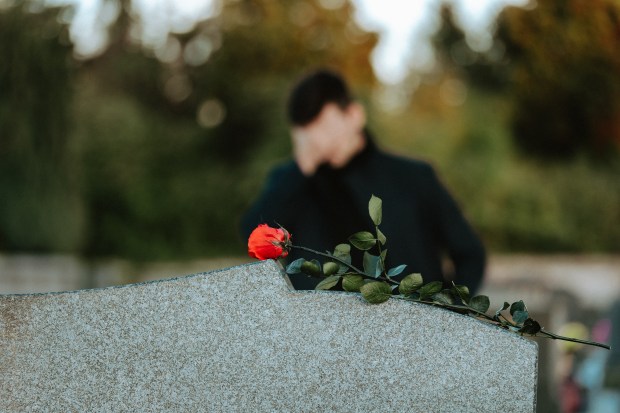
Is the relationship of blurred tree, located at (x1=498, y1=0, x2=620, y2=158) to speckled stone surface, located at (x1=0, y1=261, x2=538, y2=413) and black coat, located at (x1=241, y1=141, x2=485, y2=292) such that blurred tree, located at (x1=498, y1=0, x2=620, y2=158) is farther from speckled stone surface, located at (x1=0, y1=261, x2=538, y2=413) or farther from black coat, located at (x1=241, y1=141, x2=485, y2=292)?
speckled stone surface, located at (x1=0, y1=261, x2=538, y2=413)

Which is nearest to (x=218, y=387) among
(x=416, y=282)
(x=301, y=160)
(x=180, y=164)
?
(x=416, y=282)

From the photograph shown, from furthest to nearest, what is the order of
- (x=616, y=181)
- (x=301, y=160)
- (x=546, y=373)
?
1. (x=616, y=181)
2. (x=546, y=373)
3. (x=301, y=160)

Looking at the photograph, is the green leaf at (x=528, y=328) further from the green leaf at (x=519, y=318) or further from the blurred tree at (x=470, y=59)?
the blurred tree at (x=470, y=59)

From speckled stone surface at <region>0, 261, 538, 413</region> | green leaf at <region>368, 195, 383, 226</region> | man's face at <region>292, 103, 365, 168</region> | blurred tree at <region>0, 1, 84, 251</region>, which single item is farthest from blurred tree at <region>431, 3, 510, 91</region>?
speckled stone surface at <region>0, 261, 538, 413</region>

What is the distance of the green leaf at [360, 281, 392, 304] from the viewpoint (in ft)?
5.77

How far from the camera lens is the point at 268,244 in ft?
6.12

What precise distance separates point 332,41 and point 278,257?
35.5 ft

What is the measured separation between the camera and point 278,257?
1.88 meters

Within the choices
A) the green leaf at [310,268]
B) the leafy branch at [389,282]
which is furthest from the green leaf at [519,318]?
the green leaf at [310,268]

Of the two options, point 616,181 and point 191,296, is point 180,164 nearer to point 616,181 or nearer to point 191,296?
point 616,181

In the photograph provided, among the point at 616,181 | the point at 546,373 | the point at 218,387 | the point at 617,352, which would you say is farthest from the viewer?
the point at 616,181

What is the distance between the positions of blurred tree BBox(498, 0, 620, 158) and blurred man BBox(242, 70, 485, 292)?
9.60 meters

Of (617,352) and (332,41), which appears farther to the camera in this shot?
(332,41)

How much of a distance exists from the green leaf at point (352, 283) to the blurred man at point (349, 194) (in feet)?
3.36
